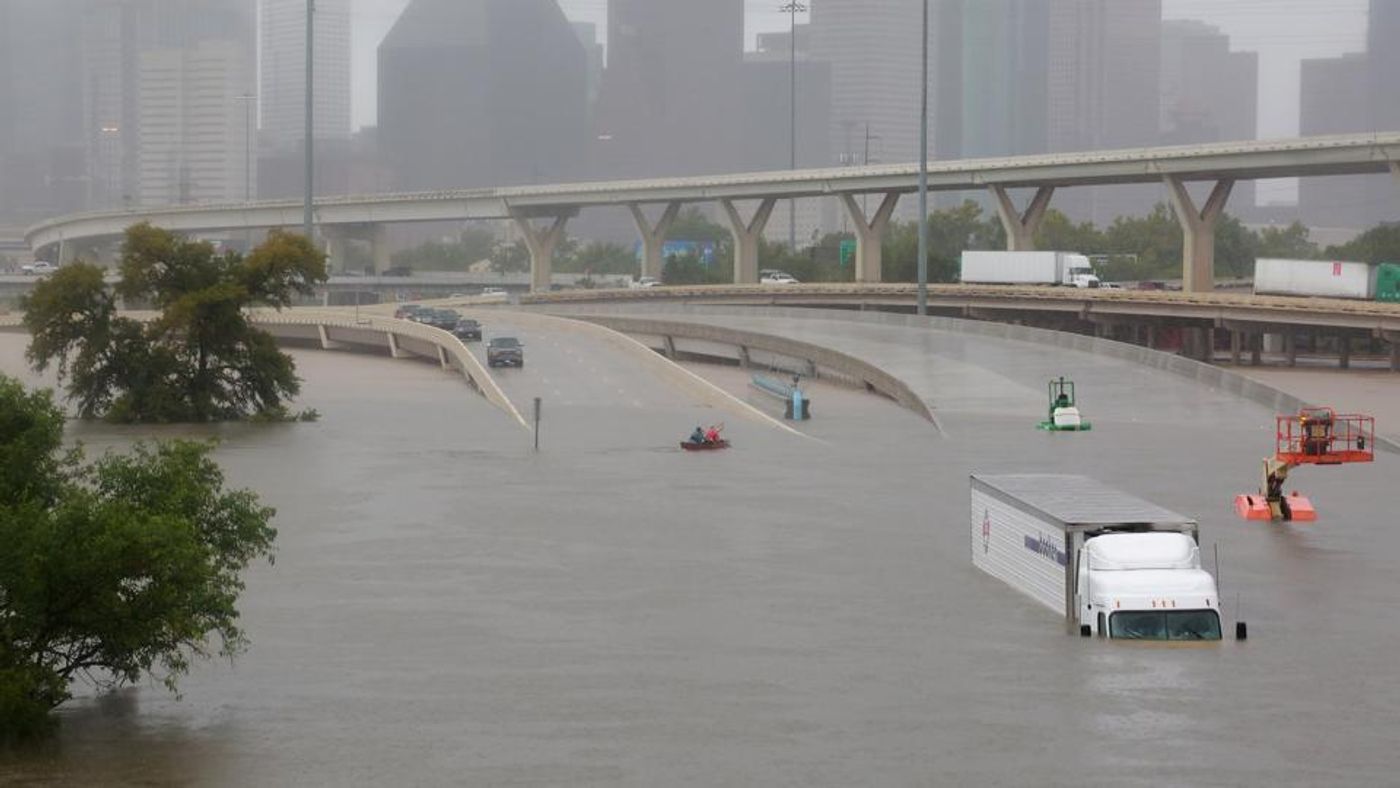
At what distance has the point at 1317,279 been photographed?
343ft

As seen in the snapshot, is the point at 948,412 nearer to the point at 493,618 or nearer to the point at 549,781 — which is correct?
the point at 493,618

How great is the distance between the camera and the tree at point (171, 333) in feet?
246

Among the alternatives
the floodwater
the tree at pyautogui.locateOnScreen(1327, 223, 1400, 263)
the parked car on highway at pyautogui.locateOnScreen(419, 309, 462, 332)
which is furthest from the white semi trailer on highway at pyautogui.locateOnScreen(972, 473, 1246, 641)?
the tree at pyautogui.locateOnScreen(1327, 223, 1400, 263)

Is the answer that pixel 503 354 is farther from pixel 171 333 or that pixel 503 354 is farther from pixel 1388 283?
pixel 1388 283

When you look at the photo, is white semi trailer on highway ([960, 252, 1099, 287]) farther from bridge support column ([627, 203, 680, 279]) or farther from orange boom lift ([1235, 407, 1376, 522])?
orange boom lift ([1235, 407, 1376, 522])

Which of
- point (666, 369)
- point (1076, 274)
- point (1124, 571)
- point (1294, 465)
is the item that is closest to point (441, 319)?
point (666, 369)

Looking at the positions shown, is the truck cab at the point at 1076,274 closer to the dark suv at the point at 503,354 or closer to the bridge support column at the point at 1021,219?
the bridge support column at the point at 1021,219

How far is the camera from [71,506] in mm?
27875

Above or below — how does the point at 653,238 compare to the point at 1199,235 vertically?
above

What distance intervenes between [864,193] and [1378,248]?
45923 millimetres

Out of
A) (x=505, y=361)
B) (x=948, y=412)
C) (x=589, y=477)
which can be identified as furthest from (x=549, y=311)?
(x=589, y=477)

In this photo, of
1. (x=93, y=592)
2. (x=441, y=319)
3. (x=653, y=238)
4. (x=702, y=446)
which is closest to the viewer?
(x=93, y=592)

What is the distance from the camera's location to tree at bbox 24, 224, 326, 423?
246 ft

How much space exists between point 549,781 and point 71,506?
7.03m
